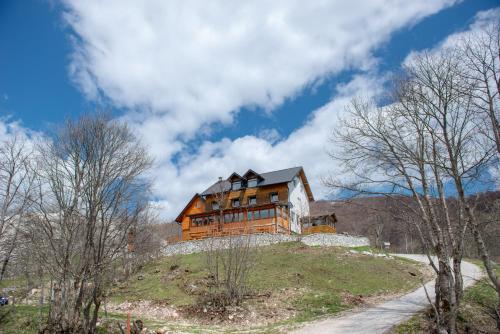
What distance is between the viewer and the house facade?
3309cm

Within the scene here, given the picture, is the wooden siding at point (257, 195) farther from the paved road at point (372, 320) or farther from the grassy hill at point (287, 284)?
the paved road at point (372, 320)

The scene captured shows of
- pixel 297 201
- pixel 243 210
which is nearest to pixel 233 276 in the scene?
pixel 243 210

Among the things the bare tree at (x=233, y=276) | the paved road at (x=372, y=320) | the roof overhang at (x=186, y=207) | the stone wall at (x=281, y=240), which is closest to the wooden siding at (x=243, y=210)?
the roof overhang at (x=186, y=207)

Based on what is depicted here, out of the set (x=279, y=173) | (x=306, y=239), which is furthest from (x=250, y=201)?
(x=306, y=239)

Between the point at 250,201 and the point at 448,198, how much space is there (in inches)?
1072

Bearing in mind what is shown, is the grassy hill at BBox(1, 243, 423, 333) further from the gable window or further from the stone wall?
the gable window

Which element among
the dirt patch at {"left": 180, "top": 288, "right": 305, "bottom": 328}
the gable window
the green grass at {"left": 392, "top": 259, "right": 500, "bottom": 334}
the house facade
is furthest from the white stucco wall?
the green grass at {"left": 392, "top": 259, "right": 500, "bottom": 334}

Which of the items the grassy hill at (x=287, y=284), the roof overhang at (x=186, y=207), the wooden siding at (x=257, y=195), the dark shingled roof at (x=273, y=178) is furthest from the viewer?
the roof overhang at (x=186, y=207)

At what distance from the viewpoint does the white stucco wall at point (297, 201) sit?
120 feet

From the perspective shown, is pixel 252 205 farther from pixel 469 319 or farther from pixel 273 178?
pixel 469 319

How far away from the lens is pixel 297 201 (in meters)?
38.6

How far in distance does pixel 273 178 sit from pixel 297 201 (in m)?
3.87

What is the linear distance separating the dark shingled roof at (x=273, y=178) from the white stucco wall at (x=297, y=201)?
874 millimetres

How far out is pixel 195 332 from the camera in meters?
11.7
